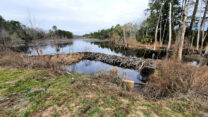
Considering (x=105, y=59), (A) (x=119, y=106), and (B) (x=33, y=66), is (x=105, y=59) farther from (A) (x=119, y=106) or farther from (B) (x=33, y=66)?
(A) (x=119, y=106)

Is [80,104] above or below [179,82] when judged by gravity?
below

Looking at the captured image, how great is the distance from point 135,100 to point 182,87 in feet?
6.83

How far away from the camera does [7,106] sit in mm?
2016

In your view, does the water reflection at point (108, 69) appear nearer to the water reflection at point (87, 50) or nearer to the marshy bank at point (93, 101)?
the marshy bank at point (93, 101)

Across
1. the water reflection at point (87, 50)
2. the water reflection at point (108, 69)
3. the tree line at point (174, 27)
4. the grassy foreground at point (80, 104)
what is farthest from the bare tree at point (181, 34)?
the grassy foreground at point (80, 104)

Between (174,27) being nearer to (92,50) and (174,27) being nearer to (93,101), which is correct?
(92,50)

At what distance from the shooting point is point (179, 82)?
3131mm

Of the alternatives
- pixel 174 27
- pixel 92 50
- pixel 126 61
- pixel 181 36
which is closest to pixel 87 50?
pixel 92 50

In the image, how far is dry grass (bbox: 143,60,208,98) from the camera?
2.75 metres

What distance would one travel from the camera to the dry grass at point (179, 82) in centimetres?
275

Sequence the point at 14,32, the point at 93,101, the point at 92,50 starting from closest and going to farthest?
the point at 93,101 → the point at 92,50 → the point at 14,32

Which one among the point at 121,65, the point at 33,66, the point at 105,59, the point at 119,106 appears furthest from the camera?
the point at 105,59

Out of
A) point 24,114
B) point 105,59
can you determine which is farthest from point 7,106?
point 105,59

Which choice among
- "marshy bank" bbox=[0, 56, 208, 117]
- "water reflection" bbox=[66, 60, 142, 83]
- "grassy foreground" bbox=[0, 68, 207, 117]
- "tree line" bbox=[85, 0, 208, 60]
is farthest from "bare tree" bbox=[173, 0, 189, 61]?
"grassy foreground" bbox=[0, 68, 207, 117]
